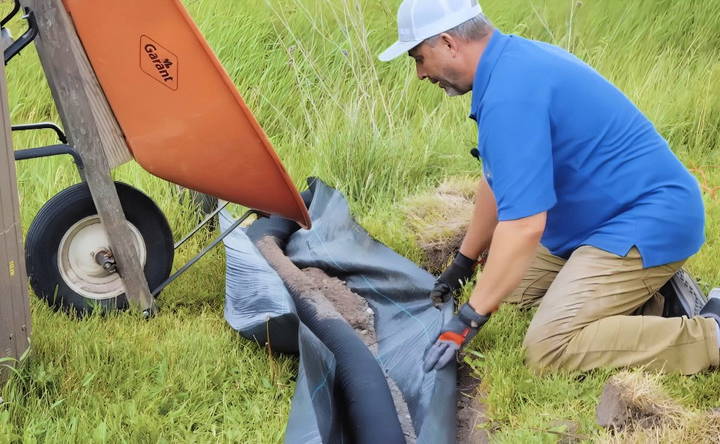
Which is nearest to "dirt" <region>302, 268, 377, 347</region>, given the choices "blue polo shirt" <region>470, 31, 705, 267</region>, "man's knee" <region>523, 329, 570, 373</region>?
"man's knee" <region>523, 329, 570, 373</region>

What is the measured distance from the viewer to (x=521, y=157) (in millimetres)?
2496

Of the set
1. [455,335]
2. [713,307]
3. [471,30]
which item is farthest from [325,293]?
[713,307]

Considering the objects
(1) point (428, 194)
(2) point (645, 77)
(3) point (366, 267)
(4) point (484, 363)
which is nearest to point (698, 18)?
(2) point (645, 77)

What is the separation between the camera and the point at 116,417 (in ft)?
8.11

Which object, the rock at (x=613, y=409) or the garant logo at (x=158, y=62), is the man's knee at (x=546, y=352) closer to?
the rock at (x=613, y=409)

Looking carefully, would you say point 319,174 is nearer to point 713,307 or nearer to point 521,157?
point 521,157

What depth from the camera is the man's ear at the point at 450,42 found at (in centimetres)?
258

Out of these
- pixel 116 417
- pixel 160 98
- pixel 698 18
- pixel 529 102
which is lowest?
pixel 698 18

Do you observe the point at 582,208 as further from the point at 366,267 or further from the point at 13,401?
the point at 13,401

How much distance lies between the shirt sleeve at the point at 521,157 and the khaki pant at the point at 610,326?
1.51 feet

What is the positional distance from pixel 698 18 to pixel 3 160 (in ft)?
16.8

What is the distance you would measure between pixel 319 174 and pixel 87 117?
174cm

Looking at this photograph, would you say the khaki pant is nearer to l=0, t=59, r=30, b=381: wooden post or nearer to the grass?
the grass

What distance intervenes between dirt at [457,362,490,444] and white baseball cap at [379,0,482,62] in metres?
1.17
